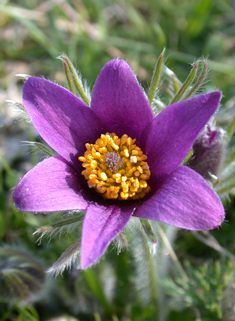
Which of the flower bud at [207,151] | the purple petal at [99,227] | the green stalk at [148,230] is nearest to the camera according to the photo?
the purple petal at [99,227]

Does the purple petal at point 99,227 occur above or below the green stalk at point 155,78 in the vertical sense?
below

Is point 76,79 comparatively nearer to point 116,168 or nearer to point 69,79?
point 69,79

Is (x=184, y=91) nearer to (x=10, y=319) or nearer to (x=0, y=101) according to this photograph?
(x=10, y=319)

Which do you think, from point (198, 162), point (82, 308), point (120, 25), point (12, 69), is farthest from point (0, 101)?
point (198, 162)

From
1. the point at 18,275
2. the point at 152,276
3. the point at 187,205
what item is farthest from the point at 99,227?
the point at 152,276

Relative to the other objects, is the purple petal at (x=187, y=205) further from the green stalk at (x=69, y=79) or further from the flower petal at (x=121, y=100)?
the green stalk at (x=69, y=79)

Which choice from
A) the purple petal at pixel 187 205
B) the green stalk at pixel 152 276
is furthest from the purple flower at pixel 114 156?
the green stalk at pixel 152 276

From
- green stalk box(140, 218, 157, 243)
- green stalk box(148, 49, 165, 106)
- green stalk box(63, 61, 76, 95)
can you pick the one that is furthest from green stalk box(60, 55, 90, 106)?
green stalk box(140, 218, 157, 243)
